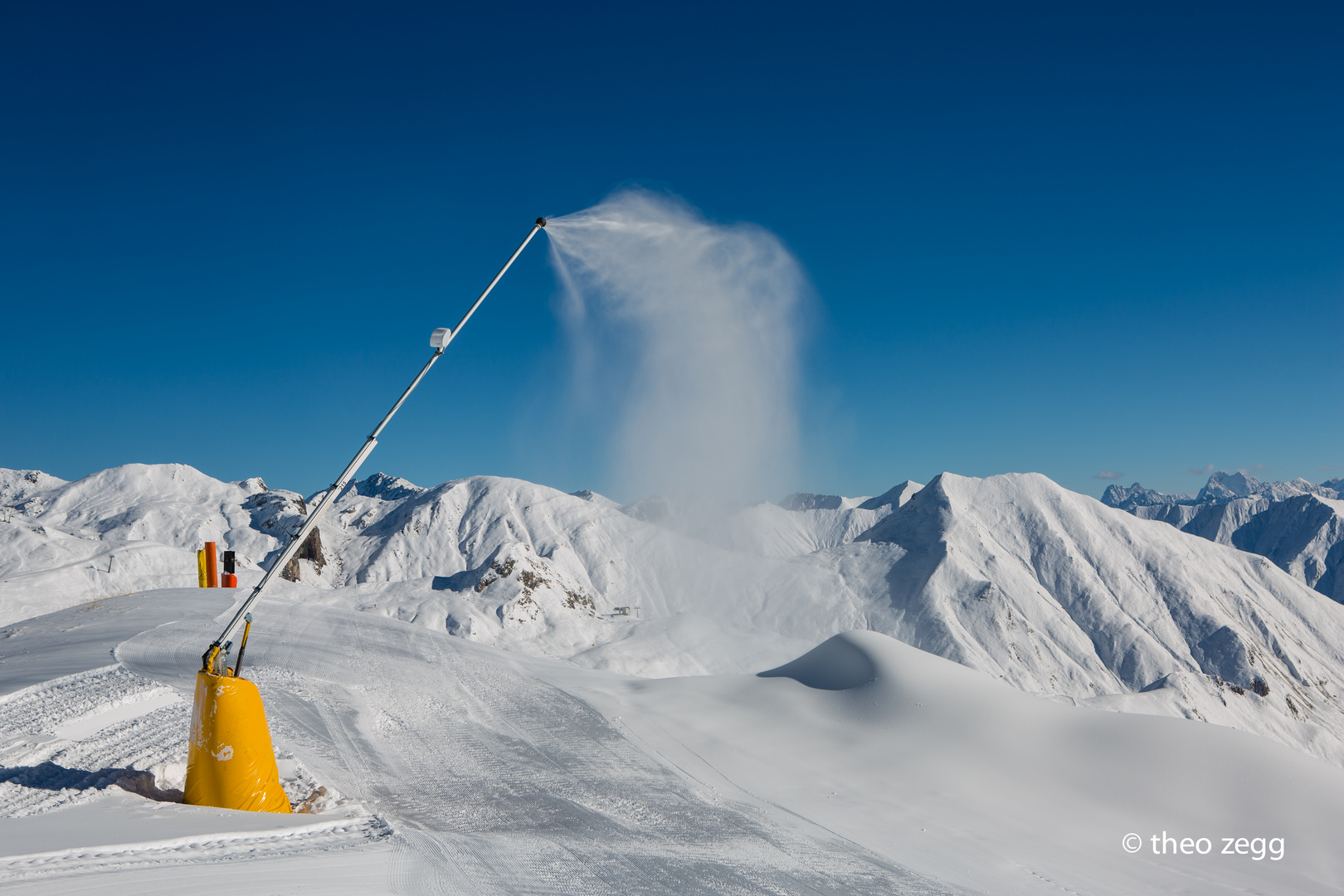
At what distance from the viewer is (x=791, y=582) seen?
185ft

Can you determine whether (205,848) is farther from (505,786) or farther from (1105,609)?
(1105,609)

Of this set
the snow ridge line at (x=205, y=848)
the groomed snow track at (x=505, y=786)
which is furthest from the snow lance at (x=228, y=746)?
the groomed snow track at (x=505, y=786)

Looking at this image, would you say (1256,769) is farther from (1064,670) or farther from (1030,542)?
(1030,542)

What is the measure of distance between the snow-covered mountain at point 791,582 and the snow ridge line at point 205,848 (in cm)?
2232

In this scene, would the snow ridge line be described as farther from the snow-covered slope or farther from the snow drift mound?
the snow drift mound

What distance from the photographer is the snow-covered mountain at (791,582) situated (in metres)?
37.9

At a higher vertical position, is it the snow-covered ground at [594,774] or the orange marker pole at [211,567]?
the orange marker pole at [211,567]

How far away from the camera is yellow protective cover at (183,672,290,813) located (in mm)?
5680

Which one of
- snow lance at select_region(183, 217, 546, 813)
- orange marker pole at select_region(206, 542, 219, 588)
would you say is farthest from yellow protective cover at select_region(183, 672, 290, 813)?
orange marker pole at select_region(206, 542, 219, 588)

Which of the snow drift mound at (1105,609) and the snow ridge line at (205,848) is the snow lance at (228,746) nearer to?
the snow ridge line at (205,848)

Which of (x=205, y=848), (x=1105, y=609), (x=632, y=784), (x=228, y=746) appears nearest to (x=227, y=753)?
(x=228, y=746)

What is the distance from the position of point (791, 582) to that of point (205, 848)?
176 ft

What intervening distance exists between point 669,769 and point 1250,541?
220 metres

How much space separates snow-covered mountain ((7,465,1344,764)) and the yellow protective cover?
2148cm
